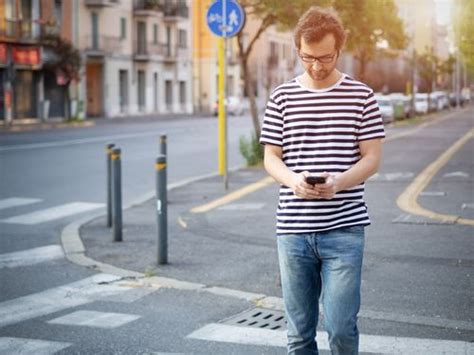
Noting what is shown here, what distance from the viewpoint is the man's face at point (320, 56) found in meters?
3.93

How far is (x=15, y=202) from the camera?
533 inches

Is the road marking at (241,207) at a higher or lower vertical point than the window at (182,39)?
lower

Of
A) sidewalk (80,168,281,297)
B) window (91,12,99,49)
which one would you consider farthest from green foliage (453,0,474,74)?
window (91,12,99,49)

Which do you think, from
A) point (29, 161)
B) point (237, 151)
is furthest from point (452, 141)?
point (29, 161)

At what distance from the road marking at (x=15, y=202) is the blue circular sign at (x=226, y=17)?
3786mm

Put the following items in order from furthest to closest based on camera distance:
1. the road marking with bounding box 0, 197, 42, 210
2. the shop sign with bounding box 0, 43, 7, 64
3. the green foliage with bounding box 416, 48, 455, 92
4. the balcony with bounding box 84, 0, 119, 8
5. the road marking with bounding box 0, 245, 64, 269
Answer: the green foliage with bounding box 416, 48, 455, 92, the balcony with bounding box 84, 0, 119, 8, the shop sign with bounding box 0, 43, 7, 64, the road marking with bounding box 0, 197, 42, 210, the road marking with bounding box 0, 245, 64, 269

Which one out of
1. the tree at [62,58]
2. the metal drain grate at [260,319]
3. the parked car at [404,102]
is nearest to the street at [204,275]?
the metal drain grate at [260,319]

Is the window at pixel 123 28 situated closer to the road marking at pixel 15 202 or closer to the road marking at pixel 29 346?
the road marking at pixel 15 202

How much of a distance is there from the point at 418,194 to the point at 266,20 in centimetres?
687

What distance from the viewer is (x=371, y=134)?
4070mm

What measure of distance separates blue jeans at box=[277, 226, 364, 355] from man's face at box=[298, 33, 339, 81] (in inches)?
27.2

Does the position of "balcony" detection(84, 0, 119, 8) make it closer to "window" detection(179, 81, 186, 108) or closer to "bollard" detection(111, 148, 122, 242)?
"window" detection(179, 81, 186, 108)

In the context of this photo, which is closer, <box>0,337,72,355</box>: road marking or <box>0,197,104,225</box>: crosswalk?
<box>0,337,72,355</box>: road marking

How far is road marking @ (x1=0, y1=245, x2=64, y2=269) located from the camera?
8.89 metres
